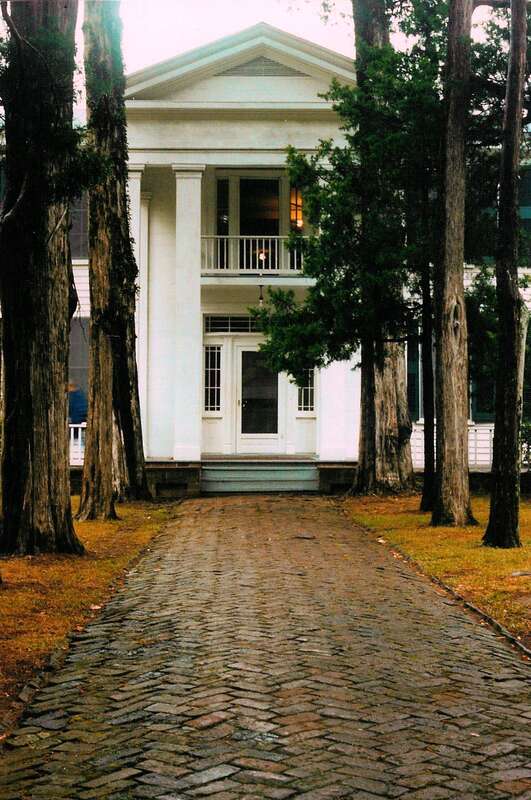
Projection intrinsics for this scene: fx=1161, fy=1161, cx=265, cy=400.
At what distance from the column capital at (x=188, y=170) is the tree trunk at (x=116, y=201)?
5214mm

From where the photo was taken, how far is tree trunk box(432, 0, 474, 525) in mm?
15094

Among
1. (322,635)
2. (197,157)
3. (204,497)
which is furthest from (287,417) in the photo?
(322,635)

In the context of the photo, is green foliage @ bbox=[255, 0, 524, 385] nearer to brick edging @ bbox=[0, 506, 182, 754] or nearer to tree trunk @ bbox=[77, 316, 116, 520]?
tree trunk @ bbox=[77, 316, 116, 520]

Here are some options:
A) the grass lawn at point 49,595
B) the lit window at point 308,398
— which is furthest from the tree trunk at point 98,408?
the lit window at point 308,398

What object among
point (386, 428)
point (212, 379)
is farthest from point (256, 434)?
point (386, 428)

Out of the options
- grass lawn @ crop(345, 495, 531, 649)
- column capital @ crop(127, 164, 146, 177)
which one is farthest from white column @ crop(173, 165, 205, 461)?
grass lawn @ crop(345, 495, 531, 649)

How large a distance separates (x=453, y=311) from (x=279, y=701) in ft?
33.1

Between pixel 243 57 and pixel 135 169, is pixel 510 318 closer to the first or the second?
pixel 135 169

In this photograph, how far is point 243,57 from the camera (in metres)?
24.3

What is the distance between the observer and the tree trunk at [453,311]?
1509 cm

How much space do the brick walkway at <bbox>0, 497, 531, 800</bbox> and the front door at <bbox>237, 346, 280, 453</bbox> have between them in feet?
49.2

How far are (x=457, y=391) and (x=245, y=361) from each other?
1108 cm

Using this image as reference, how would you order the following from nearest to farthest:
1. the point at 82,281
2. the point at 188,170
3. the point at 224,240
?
the point at 188,170, the point at 224,240, the point at 82,281

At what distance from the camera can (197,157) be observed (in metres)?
24.0
